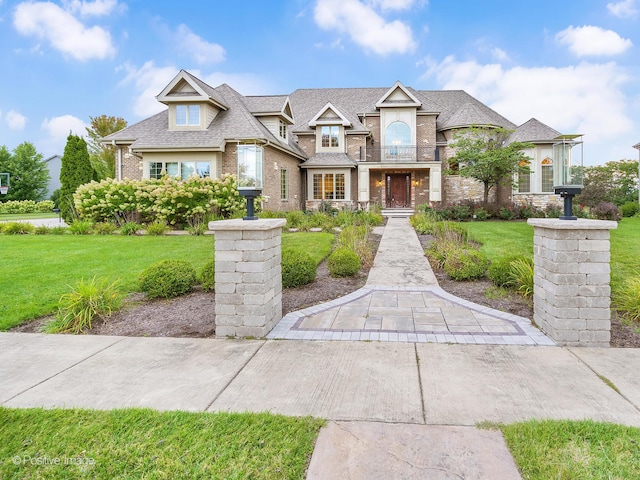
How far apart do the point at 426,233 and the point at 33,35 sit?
15.9m

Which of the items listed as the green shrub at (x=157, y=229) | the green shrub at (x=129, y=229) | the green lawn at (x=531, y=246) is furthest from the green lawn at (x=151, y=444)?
the green shrub at (x=129, y=229)

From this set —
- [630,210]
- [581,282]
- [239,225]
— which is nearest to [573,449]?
[581,282]

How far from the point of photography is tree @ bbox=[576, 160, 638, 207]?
76.8 feet

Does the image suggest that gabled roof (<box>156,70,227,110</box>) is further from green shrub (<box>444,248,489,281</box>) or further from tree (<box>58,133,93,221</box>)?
green shrub (<box>444,248,489,281</box>)

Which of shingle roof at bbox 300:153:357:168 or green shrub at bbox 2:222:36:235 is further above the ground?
shingle roof at bbox 300:153:357:168

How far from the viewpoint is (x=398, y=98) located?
79.7ft

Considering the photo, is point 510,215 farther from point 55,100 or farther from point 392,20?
point 55,100

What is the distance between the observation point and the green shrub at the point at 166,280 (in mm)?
6207

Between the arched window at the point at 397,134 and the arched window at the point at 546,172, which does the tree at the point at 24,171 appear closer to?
the arched window at the point at 397,134

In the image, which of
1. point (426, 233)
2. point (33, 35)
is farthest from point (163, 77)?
point (426, 233)

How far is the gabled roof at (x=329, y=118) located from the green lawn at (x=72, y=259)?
39.7 ft

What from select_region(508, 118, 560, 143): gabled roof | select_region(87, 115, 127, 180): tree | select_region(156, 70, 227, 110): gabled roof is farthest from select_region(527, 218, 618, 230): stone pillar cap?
select_region(87, 115, 127, 180): tree

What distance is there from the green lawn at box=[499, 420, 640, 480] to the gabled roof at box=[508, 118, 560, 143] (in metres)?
21.9

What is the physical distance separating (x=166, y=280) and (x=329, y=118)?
19.2 metres
